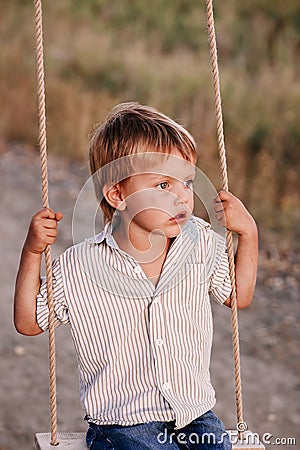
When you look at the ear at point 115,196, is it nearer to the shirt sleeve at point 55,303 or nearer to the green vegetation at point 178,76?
the shirt sleeve at point 55,303

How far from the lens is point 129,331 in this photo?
1775mm

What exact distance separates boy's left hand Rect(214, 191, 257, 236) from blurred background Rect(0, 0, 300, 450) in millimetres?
578

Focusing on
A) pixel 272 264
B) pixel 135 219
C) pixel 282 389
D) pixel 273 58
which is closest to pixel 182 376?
pixel 135 219

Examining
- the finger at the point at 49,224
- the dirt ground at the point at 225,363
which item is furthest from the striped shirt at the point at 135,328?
the dirt ground at the point at 225,363

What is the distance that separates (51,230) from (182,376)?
39 centimetres

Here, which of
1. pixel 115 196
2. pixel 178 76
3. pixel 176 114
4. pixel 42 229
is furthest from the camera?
pixel 178 76

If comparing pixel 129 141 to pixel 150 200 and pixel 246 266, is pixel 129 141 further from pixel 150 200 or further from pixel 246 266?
pixel 246 266

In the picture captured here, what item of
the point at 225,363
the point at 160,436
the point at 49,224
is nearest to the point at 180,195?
the point at 49,224

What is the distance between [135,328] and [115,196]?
10.7 inches

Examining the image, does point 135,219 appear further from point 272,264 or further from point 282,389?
point 272,264

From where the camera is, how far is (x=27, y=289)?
1.75 meters

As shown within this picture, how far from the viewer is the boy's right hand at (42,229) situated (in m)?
1.71

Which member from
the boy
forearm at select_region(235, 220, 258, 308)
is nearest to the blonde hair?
the boy

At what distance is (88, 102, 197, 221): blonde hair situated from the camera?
1758 millimetres
